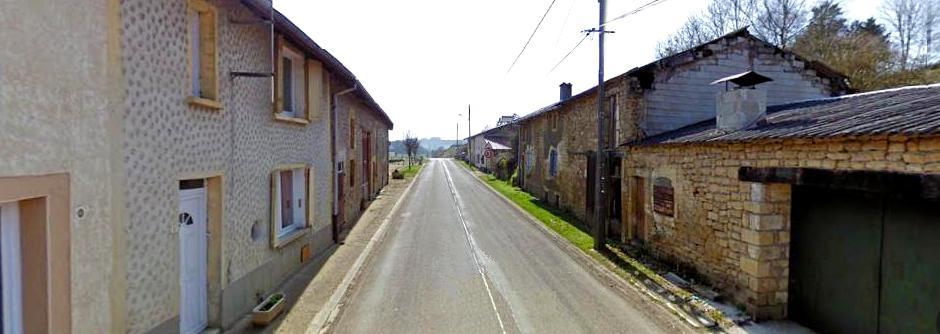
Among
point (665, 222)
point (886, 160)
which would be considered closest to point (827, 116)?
point (886, 160)

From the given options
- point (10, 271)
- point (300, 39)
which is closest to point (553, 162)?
point (300, 39)

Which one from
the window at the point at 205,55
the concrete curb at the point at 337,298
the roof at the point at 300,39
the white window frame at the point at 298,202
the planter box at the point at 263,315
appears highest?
the roof at the point at 300,39

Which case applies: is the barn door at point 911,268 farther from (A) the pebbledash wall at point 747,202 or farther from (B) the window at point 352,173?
(B) the window at point 352,173

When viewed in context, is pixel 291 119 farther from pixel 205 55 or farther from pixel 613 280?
pixel 613 280

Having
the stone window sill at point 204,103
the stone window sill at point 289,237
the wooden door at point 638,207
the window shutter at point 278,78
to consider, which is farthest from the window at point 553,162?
the stone window sill at point 204,103

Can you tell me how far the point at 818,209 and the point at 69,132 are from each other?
345 inches

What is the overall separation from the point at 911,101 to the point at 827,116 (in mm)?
951

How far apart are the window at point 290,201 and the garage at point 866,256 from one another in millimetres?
8265

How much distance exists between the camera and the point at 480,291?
311 inches

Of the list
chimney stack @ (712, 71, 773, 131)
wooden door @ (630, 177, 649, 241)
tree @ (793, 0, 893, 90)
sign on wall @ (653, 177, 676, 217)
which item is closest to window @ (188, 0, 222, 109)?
sign on wall @ (653, 177, 676, 217)

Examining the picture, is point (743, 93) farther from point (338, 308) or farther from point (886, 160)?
point (338, 308)

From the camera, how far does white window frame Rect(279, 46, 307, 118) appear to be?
888 cm

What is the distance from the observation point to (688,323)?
257 inches

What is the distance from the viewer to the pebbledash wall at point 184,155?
4402 mm
